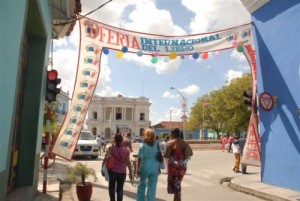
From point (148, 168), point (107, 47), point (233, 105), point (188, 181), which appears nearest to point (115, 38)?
point (107, 47)

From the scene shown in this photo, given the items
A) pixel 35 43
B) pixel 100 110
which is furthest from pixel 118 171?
pixel 100 110

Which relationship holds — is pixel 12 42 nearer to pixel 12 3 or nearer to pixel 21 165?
pixel 12 3

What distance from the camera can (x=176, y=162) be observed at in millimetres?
7859

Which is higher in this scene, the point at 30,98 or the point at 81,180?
the point at 30,98

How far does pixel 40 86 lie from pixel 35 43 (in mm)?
1065

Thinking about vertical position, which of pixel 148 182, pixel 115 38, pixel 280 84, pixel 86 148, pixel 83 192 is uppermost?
pixel 115 38

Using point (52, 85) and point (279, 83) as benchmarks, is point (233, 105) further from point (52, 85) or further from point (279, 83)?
point (52, 85)

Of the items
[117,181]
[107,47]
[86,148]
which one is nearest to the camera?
[117,181]

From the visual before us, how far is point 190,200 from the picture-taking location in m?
9.44

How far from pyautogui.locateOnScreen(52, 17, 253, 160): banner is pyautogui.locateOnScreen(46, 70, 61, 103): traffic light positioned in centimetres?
198

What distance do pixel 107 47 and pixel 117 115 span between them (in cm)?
8125

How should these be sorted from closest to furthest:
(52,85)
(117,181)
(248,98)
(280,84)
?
(117,181)
(52,85)
(280,84)
(248,98)

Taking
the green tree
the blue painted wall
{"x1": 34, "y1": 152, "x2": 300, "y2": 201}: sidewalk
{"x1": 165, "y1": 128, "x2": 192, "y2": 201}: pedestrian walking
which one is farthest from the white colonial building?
{"x1": 165, "y1": 128, "x2": 192, "y2": 201}: pedestrian walking

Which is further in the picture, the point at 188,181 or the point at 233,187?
the point at 188,181
